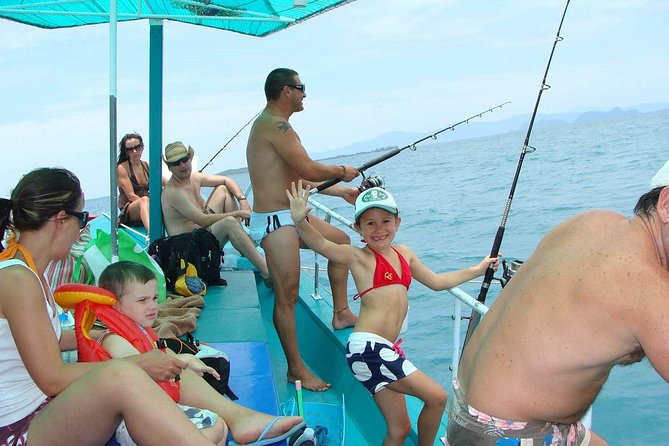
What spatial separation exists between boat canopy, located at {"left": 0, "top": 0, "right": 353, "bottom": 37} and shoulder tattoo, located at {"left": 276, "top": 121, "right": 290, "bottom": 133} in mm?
968

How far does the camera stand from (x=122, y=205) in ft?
24.7

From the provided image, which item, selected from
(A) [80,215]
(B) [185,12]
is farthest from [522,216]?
(A) [80,215]

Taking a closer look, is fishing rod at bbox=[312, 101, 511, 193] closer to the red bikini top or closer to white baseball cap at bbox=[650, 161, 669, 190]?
the red bikini top

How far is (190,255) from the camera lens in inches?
188

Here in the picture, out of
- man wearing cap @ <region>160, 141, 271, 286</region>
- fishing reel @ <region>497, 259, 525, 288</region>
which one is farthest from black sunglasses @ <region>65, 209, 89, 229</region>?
man wearing cap @ <region>160, 141, 271, 286</region>

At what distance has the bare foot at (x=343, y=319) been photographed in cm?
434

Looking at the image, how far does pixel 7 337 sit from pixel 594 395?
1786mm

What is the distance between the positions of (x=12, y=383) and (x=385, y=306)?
5.22 ft

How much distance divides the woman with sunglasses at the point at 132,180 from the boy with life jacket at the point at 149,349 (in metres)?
4.42

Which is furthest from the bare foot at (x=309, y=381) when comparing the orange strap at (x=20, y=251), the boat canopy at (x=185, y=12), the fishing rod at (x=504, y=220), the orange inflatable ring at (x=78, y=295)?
the boat canopy at (x=185, y=12)

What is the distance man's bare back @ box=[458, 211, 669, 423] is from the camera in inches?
60.7

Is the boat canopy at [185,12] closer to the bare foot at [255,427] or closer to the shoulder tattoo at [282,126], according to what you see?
the shoulder tattoo at [282,126]

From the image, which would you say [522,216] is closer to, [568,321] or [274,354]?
[274,354]

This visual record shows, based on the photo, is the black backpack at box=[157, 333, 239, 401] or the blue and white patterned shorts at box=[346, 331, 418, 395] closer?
the blue and white patterned shorts at box=[346, 331, 418, 395]
